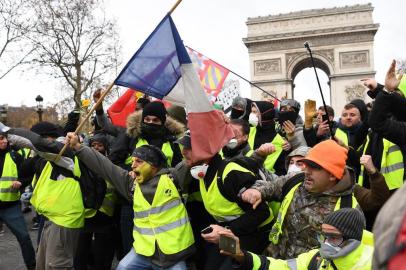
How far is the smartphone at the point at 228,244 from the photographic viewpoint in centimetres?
244

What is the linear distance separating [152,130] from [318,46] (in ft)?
111

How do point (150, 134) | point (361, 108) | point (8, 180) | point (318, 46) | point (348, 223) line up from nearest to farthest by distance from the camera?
point (348, 223) → point (150, 134) → point (361, 108) → point (8, 180) → point (318, 46)

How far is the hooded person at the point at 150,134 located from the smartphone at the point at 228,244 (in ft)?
6.53

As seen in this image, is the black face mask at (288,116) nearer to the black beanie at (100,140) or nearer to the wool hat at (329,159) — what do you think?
the black beanie at (100,140)

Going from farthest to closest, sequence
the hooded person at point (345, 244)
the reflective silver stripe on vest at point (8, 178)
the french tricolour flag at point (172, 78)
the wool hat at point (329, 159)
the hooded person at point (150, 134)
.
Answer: the reflective silver stripe on vest at point (8, 178), the hooded person at point (150, 134), the french tricolour flag at point (172, 78), the wool hat at point (329, 159), the hooded person at point (345, 244)

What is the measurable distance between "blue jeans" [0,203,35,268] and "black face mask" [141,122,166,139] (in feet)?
6.55

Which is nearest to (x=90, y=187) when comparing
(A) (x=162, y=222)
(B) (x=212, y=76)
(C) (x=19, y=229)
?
(A) (x=162, y=222)

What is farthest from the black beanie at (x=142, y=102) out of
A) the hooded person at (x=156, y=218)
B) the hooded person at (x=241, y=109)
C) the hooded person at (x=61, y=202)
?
the hooded person at (x=156, y=218)

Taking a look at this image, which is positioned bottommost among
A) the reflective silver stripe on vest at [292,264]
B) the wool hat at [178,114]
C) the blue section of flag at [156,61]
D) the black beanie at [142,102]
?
the reflective silver stripe on vest at [292,264]

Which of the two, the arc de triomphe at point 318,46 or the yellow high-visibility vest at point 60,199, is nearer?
the yellow high-visibility vest at point 60,199

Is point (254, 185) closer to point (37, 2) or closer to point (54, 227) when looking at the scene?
point (54, 227)

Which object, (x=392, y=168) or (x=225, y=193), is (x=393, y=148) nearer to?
(x=392, y=168)

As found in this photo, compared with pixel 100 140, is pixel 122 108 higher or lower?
higher

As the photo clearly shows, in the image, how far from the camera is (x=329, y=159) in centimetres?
280
